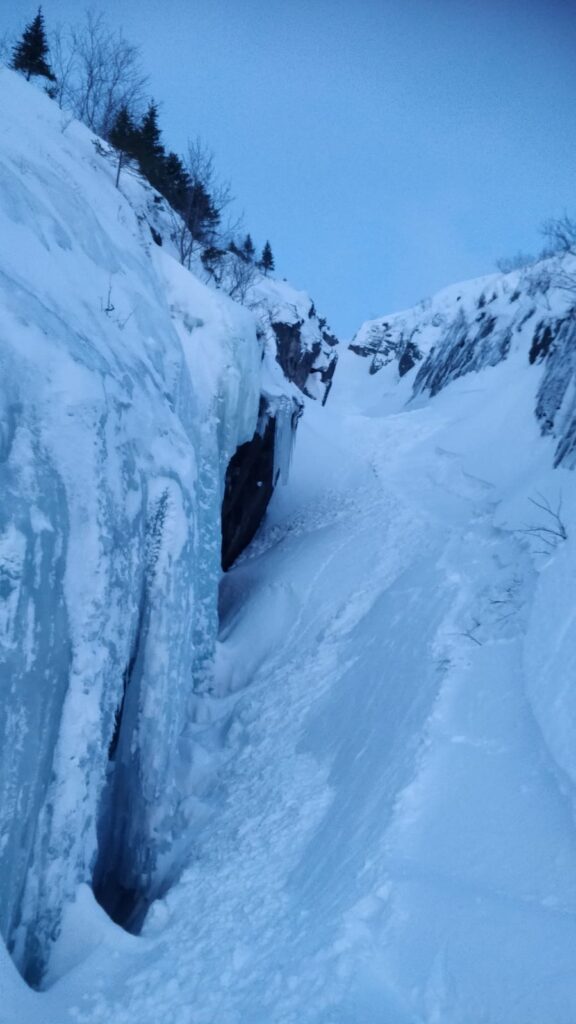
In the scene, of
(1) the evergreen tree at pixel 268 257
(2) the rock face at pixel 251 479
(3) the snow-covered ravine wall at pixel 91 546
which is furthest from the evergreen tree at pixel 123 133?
(1) the evergreen tree at pixel 268 257

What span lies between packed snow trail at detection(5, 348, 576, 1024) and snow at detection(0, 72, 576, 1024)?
0.01 m

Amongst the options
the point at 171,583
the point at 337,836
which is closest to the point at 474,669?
the point at 337,836

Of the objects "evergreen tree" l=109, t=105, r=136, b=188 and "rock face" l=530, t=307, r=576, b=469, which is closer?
"rock face" l=530, t=307, r=576, b=469

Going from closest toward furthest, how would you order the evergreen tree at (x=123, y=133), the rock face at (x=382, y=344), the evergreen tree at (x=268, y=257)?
the evergreen tree at (x=123, y=133), the evergreen tree at (x=268, y=257), the rock face at (x=382, y=344)

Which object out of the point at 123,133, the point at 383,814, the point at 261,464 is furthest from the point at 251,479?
the point at 123,133

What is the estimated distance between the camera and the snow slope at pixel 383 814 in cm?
254

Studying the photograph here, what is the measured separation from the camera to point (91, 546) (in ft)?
12.8

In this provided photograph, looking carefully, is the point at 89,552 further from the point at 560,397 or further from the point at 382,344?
the point at 382,344

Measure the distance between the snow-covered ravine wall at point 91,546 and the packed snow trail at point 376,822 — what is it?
495 millimetres

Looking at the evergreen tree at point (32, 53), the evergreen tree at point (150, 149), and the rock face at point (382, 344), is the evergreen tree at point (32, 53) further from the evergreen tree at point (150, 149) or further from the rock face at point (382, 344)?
the rock face at point (382, 344)

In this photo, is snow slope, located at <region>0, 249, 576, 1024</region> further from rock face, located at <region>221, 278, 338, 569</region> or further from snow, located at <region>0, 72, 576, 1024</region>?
rock face, located at <region>221, 278, 338, 569</region>

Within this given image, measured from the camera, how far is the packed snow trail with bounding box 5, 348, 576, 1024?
253 cm

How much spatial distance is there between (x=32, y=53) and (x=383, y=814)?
17782 millimetres

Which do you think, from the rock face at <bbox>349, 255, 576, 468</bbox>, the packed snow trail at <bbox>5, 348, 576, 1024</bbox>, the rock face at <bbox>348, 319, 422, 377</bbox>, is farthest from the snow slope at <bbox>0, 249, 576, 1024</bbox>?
the rock face at <bbox>348, 319, 422, 377</bbox>
